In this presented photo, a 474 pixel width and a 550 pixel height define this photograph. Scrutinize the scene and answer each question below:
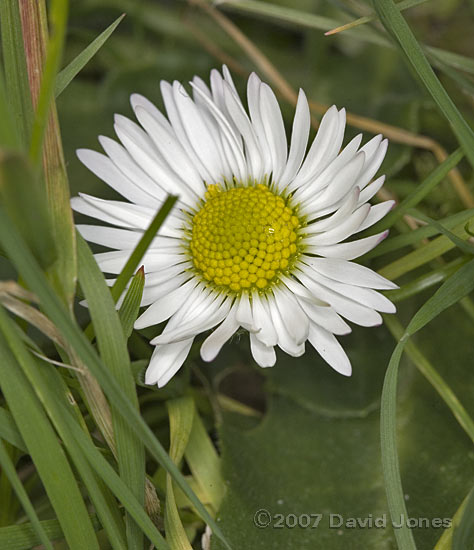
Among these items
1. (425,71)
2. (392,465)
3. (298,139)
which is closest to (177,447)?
(392,465)

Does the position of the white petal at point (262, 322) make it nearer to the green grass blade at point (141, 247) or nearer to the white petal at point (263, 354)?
the white petal at point (263, 354)

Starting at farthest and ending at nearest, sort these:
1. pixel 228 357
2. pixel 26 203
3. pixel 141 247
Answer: pixel 228 357 < pixel 141 247 < pixel 26 203

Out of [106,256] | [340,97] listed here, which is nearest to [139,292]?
[106,256]

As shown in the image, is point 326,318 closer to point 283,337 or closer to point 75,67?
point 283,337

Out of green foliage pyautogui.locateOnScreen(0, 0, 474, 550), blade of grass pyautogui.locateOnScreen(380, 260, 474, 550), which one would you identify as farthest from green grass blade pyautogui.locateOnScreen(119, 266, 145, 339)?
blade of grass pyautogui.locateOnScreen(380, 260, 474, 550)

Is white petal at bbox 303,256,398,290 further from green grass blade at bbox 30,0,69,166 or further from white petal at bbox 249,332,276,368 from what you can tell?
green grass blade at bbox 30,0,69,166

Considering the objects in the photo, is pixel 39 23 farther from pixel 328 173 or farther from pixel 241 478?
pixel 241 478
